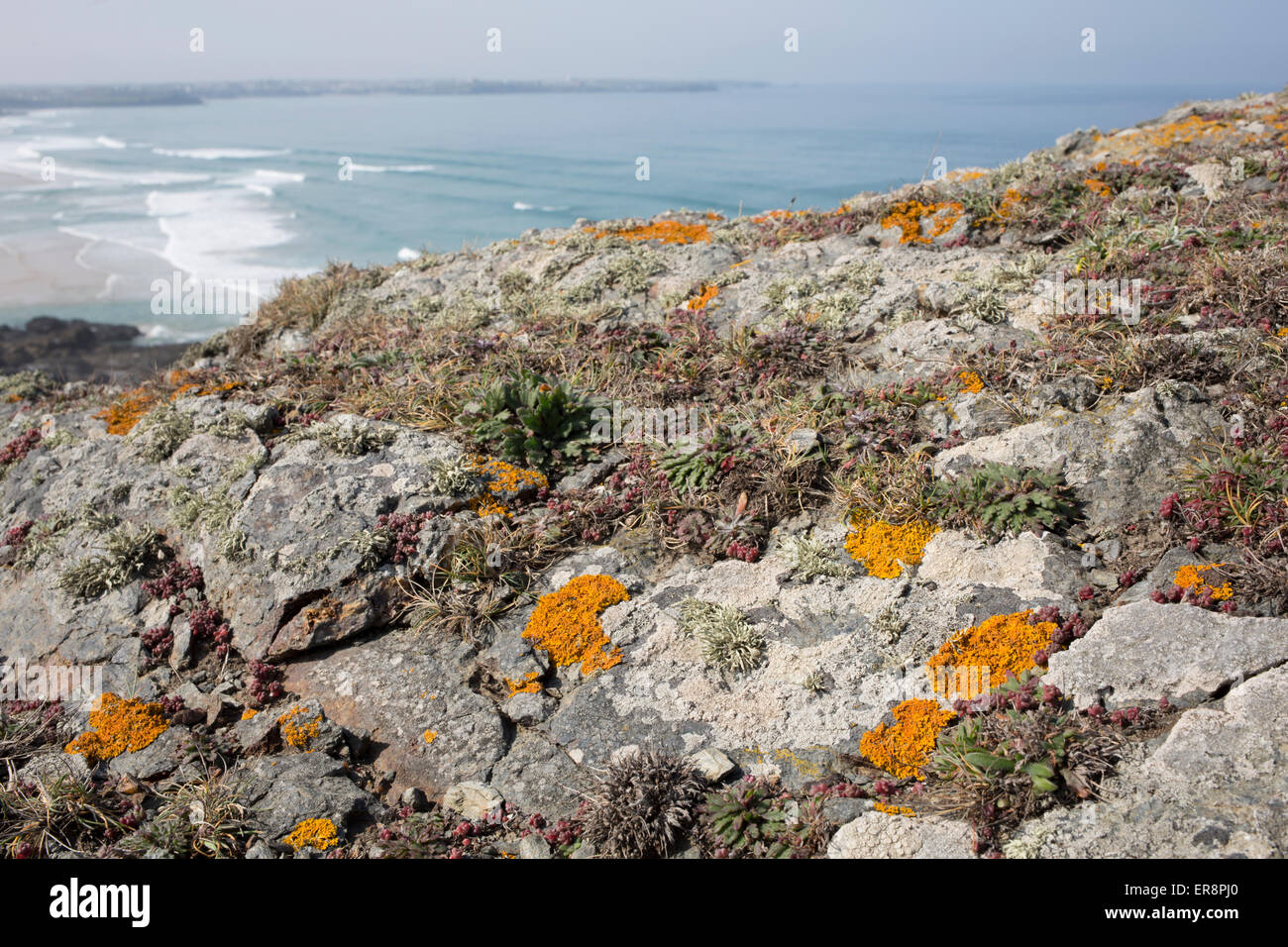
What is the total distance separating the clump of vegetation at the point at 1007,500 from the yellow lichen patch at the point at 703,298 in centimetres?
405

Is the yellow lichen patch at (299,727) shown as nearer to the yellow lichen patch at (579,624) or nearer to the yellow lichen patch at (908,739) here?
the yellow lichen patch at (579,624)

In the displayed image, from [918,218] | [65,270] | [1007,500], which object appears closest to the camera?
[1007,500]

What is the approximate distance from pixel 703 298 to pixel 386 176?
225ft

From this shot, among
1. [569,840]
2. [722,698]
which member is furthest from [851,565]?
[569,840]

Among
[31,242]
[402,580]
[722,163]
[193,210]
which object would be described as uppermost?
[722,163]

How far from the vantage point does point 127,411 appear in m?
7.87

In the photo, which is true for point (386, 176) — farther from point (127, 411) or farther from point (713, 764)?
point (713, 764)

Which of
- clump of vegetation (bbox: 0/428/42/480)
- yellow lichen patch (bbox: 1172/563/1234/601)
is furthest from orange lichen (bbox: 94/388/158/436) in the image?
yellow lichen patch (bbox: 1172/563/1234/601)

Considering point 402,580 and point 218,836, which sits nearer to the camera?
point 218,836

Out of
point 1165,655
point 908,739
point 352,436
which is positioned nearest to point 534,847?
point 908,739
